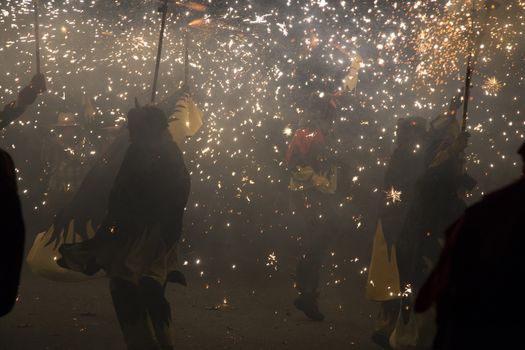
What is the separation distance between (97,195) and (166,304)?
1.05 m

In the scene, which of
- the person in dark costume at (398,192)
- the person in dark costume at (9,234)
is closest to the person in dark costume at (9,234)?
the person in dark costume at (9,234)

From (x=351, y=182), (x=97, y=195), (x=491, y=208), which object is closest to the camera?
(x=491, y=208)

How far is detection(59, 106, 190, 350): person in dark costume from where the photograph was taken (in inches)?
161

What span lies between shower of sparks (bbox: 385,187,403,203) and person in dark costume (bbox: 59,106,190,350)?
1.98 m

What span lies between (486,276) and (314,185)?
187 inches

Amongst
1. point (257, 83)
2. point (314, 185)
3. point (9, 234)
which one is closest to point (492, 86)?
point (314, 185)

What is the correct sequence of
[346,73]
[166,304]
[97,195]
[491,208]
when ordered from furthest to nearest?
[346,73], [97,195], [166,304], [491,208]

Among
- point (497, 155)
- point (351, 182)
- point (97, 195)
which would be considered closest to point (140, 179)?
point (97, 195)

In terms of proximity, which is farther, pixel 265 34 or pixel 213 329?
pixel 265 34

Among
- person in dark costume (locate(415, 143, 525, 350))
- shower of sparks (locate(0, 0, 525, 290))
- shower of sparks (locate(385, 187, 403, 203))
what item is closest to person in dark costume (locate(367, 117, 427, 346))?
shower of sparks (locate(385, 187, 403, 203))

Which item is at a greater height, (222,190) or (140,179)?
(140,179)

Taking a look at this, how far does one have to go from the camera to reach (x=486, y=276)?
1767 mm

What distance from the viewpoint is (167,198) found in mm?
4363

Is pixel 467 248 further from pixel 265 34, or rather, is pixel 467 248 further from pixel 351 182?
pixel 265 34
